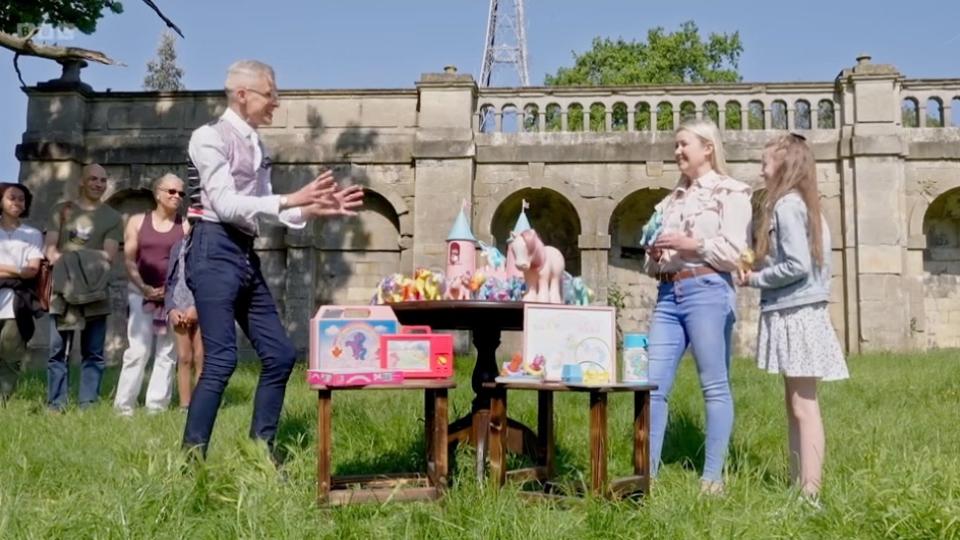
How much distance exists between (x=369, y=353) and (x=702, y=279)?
163cm

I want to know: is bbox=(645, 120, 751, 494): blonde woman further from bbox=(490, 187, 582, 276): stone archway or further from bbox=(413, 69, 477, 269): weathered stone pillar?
bbox=(490, 187, 582, 276): stone archway

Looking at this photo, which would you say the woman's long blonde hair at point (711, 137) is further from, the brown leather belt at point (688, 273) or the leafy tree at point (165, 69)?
the leafy tree at point (165, 69)

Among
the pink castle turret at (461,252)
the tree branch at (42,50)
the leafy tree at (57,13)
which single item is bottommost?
the pink castle turret at (461,252)

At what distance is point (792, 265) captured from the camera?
3.60 m

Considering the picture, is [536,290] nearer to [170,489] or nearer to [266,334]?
[266,334]

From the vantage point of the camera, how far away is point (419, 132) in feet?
38.9

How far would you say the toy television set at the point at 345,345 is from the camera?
11.1 feet

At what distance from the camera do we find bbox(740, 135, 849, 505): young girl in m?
3.60

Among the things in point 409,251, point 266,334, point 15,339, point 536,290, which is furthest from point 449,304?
point 409,251

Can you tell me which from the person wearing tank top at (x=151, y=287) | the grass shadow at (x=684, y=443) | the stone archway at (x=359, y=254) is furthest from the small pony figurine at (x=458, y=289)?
the stone archway at (x=359, y=254)

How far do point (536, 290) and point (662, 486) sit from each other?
1087 mm

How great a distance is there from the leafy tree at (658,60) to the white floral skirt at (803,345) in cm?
2901

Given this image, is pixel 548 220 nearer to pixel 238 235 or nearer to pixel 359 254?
pixel 359 254

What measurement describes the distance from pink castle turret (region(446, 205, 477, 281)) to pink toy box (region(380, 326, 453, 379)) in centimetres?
58
